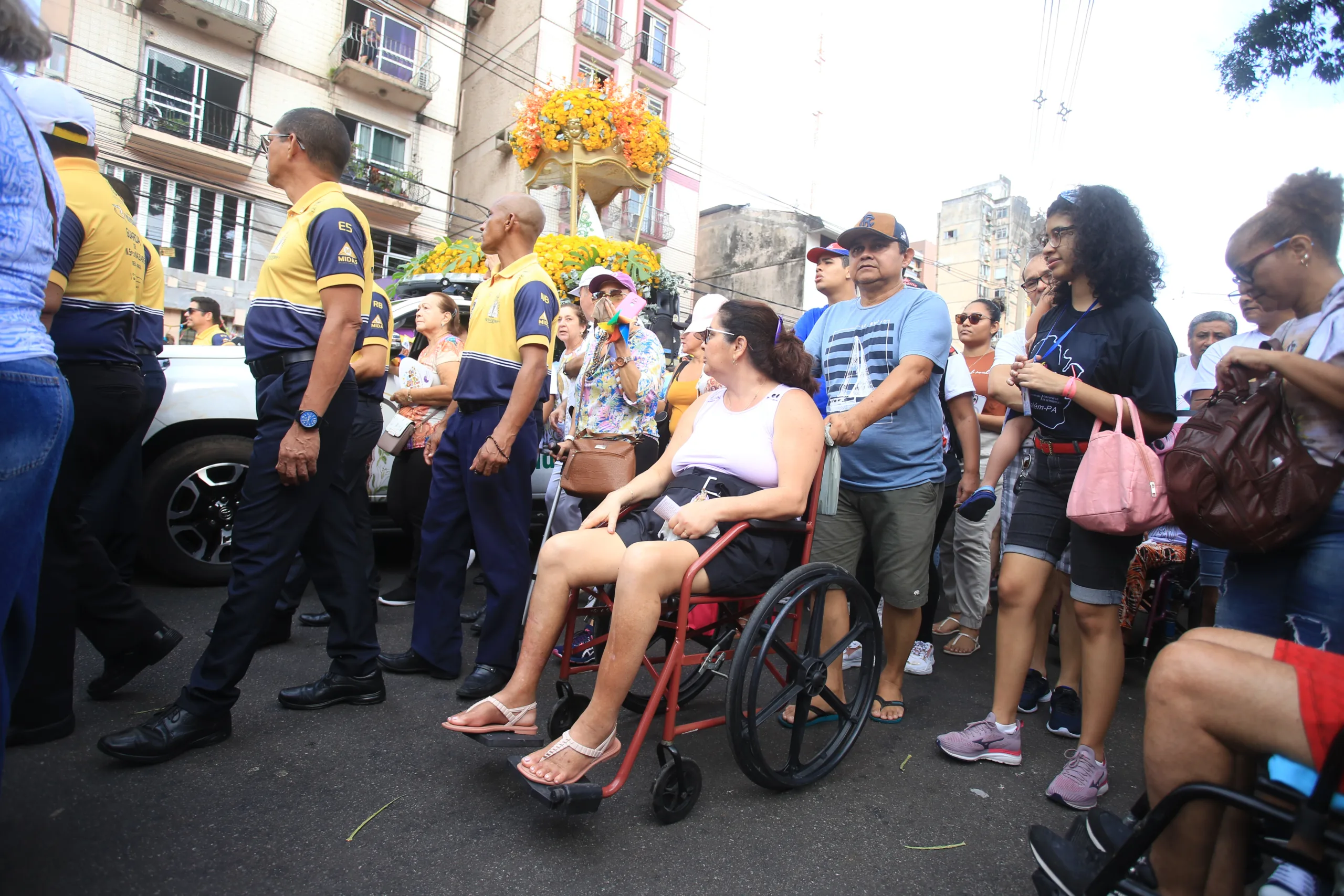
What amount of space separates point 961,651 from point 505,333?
2968 millimetres

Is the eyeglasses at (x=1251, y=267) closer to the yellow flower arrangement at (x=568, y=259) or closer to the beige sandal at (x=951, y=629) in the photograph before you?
the beige sandal at (x=951, y=629)

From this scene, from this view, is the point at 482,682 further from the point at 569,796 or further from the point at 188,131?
the point at 188,131

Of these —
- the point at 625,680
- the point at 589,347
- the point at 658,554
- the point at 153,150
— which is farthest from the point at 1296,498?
the point at 153,150

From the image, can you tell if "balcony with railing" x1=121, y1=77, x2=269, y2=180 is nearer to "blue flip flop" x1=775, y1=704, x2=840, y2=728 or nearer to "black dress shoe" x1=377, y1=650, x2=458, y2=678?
"black dress shoe" x1=377, y1=650, x2=458, y2=678

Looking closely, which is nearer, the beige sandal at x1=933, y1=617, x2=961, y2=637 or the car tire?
the car tire

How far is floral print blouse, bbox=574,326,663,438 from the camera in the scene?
3803mm

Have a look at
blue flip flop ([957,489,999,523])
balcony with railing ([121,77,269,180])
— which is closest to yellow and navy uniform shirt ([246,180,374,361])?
blue flip flop ([957,489,999,523])

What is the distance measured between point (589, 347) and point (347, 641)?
5.88 ft

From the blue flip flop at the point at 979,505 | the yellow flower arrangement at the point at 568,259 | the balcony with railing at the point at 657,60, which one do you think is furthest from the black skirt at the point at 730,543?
the balcony with railing at the point at 657,60

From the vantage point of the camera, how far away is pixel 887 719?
306 cm

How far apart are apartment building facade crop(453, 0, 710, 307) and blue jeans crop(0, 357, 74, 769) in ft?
67.1

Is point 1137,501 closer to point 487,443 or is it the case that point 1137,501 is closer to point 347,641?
point 487,443

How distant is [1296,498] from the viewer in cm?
166

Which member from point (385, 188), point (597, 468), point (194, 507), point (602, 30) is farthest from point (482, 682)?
point (602, 30)
